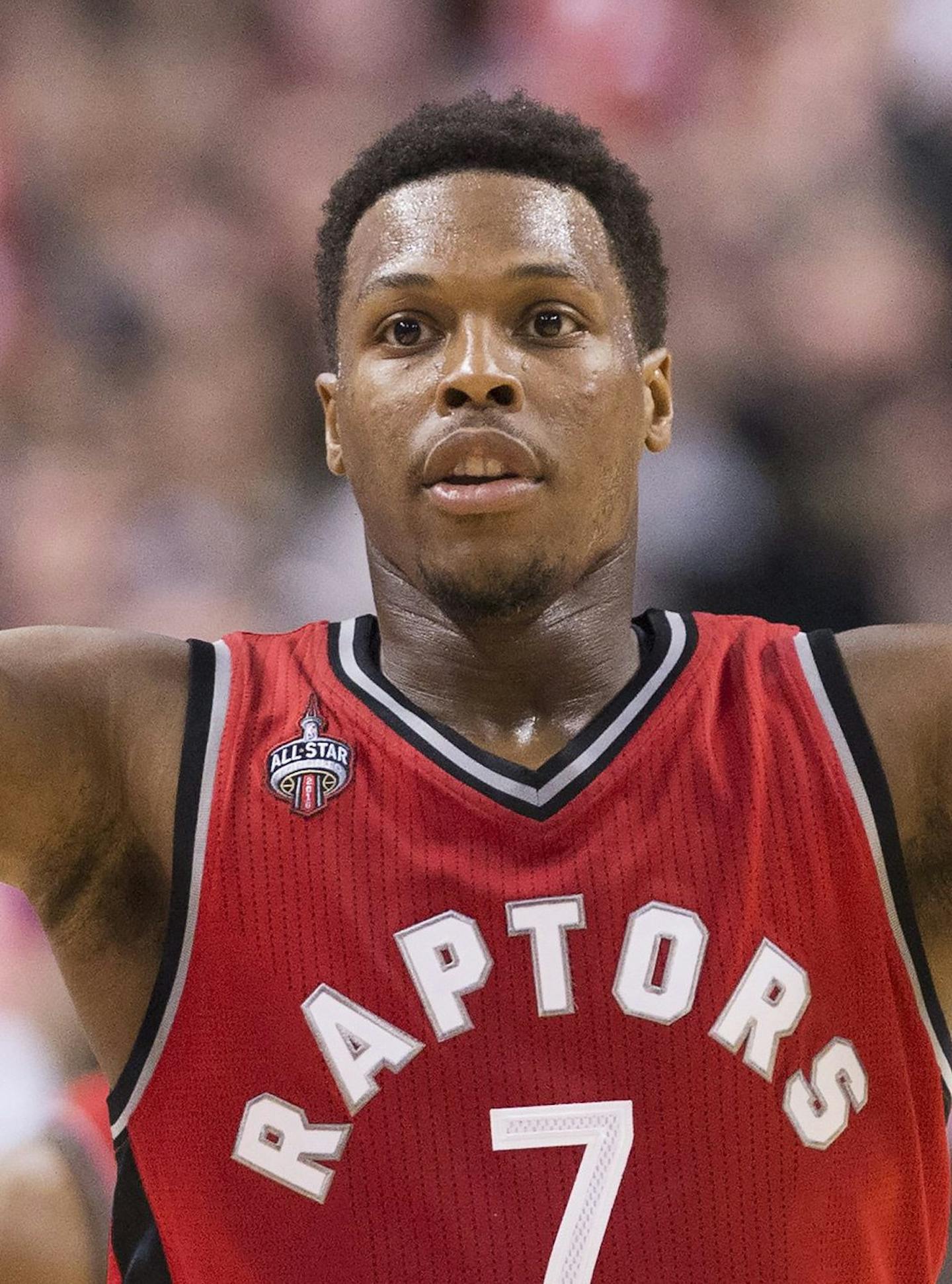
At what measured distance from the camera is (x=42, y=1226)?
7.21ft

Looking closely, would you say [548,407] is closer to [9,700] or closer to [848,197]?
[9,700]

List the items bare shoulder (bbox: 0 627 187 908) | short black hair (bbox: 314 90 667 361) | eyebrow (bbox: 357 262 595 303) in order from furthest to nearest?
short black hair (bbox: 314 90 667 361) → eyebrow (bbox: 357 262 595 303) → bare shoulder (bbox: 0 627 187 908)

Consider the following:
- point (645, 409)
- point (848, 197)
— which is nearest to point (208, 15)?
point (848, 197)

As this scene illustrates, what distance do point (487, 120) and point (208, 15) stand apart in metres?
1.40

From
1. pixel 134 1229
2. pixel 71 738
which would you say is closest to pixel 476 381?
pixel 71 738

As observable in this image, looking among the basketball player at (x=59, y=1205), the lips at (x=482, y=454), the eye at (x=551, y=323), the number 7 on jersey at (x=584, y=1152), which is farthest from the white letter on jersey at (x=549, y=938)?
the basketball player at (x=59, y=1205)

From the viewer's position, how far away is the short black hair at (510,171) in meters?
1.86

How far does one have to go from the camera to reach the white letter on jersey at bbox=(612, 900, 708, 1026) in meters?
1.59

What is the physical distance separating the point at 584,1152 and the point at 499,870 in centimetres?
30

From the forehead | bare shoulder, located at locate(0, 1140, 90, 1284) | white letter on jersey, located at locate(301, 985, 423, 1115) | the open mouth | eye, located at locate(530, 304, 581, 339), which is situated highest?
the forehead

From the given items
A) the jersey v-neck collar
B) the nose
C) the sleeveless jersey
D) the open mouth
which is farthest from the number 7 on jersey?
the nose

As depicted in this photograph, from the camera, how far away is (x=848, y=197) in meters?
2.95

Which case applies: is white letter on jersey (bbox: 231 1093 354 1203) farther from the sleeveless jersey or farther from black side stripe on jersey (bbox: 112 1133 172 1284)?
black side stripe on jersey (bbox: 112 1133 172 1284)

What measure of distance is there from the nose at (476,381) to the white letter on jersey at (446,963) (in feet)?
1.85
